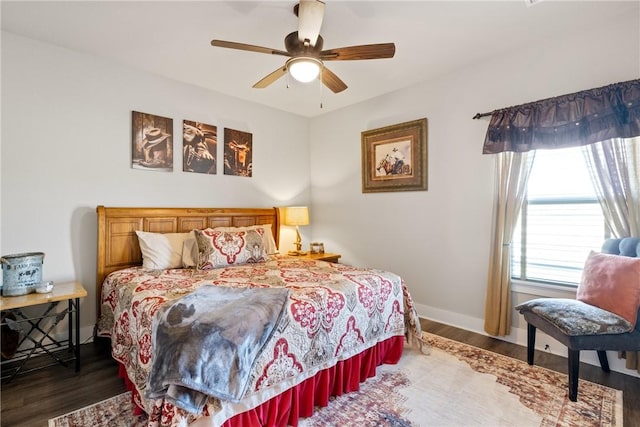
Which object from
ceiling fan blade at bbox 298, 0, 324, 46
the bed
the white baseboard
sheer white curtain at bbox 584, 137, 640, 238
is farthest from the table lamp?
sheer white curtain at bbox 584, 137, 640, 238

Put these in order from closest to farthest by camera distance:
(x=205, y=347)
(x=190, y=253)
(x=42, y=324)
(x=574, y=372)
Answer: (x=205, y=347) → (x=574, y=372) → (x=42, y=324) → (x=190, y=253)

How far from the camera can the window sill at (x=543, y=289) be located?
101 inches

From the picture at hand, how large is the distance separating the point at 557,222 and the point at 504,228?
1.32 ft

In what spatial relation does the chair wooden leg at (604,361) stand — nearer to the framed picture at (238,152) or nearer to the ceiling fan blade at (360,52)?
the ceiling fan blade at (360,52)

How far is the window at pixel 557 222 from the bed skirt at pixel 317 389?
4.93 ft

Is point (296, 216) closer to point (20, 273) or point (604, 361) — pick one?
point (20, 273)

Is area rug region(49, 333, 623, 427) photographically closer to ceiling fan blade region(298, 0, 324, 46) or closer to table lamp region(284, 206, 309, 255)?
table lamp region(284, 206, 309, 255)

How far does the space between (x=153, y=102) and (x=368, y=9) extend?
241 centimetres

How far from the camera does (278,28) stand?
2438 millimetres

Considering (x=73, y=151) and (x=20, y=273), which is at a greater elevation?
(x=73, y=151)

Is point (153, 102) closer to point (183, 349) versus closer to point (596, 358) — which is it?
point (183, 349)

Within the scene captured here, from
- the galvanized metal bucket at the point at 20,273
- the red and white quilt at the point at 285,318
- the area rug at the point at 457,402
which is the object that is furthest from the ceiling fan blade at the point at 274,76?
the area rug at the point at 457,402

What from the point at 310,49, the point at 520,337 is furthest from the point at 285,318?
the point at 520,337

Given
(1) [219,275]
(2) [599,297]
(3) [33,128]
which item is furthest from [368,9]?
(3) [33,128]
